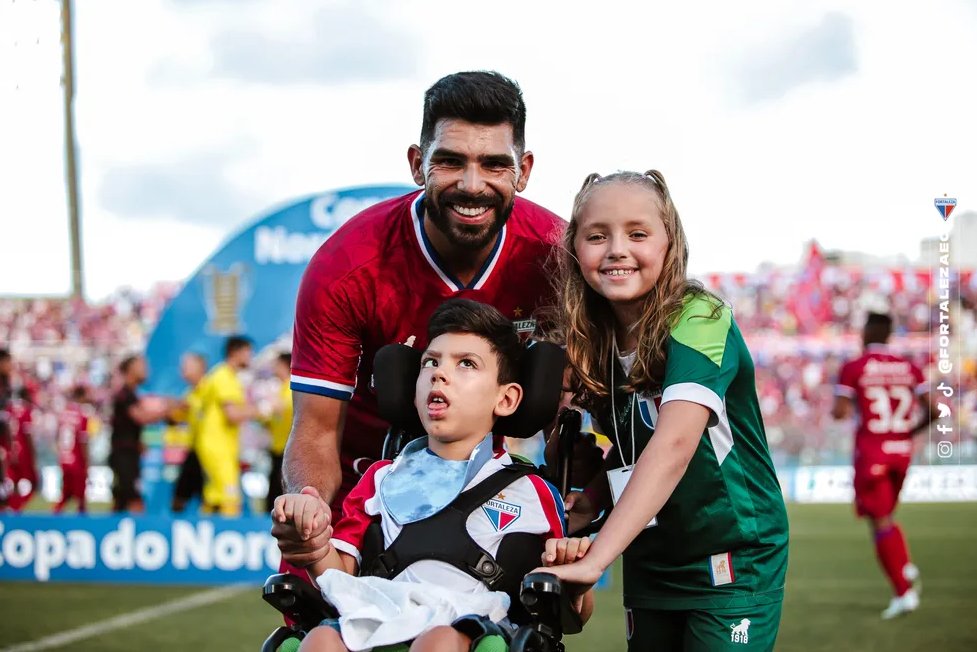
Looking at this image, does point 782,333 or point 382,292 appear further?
point 782,333

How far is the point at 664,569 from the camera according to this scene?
299 cm

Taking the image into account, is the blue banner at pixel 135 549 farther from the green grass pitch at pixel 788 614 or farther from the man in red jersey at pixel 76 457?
the man in red jersey at pixel 76 457

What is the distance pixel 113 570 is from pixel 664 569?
297 inches

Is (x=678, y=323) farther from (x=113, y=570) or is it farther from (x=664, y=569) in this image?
(x=113, y=570)

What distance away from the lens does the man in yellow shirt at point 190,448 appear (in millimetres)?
11289

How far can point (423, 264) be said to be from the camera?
3.54 metres

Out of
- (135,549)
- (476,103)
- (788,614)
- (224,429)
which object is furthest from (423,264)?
(224,429)

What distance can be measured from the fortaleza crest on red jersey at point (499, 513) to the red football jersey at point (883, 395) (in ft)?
21.4

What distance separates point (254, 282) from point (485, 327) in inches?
325

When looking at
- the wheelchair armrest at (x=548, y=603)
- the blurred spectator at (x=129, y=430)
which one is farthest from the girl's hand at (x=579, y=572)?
the blurred spectator at (x=129, y=430)

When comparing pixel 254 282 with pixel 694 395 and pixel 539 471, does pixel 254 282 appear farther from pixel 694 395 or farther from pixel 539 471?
pixel 694 395

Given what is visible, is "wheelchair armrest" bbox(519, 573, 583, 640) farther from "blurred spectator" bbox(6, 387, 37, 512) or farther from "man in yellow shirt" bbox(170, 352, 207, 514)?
"blurred spectator" bbox(6, 387, 37, 512)

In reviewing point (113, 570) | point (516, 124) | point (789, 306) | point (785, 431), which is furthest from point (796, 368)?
point (516, 124)

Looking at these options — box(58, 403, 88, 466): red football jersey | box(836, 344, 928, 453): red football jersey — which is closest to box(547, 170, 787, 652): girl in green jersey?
box(836, 344, 928, 453): red football jersey
